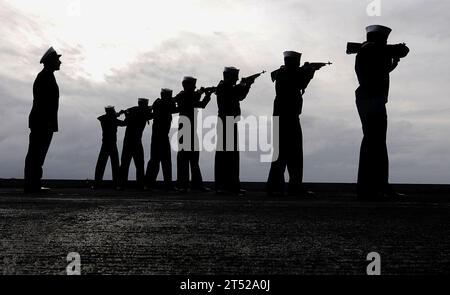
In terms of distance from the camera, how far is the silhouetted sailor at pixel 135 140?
16609mm

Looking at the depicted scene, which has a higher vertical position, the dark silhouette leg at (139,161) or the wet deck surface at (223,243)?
the dark silhouette leg at (139,161)

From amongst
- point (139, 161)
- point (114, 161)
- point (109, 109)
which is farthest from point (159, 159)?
point (109, 109)

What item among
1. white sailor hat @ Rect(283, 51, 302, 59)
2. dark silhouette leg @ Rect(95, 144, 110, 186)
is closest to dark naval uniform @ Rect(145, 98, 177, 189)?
dark silhouette leg @ Rect(95, 144, 110, 186)

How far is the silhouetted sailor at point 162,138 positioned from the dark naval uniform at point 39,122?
4144mm

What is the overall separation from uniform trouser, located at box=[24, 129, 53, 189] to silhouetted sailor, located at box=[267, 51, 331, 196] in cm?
402

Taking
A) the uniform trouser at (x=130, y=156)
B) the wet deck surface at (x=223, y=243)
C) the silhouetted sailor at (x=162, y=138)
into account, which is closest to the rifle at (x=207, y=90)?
the silhouetted sailor at (x=162, y=138)

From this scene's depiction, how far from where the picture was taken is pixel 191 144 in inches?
543

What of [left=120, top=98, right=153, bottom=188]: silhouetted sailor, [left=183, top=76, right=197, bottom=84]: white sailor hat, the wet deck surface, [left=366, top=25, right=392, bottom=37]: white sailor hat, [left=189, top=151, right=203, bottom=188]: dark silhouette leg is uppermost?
[left=183, top=76, right=197, bottom=84]: white sailor hat

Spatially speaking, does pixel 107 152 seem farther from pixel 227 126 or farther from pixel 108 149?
pixel 227 126

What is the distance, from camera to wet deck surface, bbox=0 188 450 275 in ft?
8.41

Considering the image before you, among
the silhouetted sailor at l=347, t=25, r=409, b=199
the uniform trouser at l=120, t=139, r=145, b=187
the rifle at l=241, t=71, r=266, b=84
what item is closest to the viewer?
the silhouetted sailor at l=347, t=25, r=409, b=199

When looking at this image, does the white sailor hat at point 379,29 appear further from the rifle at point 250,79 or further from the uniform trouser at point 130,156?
the uniform trouser at point 130,156

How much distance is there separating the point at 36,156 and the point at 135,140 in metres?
5.54

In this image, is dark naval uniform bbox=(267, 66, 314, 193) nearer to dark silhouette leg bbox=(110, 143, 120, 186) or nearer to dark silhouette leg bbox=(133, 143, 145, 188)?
dark silhouette leg bbox=(133, 143, 145, 188)
